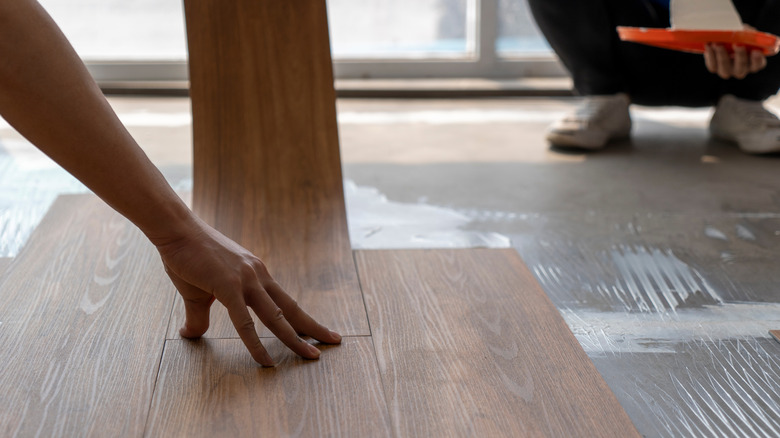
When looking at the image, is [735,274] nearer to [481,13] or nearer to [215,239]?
[215,239]

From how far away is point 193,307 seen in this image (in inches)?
42.9

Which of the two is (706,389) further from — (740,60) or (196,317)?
(740,60)

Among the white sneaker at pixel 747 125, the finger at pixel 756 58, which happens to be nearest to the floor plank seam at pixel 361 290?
the finger at pixel 756 58

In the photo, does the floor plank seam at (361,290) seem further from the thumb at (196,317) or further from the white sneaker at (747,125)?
the white sneaker at (747,125)

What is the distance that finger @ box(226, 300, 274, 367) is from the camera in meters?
0.96

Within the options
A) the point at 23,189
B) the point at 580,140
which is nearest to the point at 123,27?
the point at 23,189

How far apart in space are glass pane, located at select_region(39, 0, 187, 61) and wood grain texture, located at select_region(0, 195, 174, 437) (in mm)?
1931

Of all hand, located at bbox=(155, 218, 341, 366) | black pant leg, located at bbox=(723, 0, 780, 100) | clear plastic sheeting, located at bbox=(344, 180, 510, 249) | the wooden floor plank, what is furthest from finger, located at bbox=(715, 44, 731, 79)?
the wooden floor plank

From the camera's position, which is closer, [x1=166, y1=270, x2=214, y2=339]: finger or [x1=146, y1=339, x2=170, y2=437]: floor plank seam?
[x1=146, y1=339, x2=170, y2=437]: floor plank seam

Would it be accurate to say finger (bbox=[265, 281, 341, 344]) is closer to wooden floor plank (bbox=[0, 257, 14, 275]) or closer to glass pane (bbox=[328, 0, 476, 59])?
wooden floor plank (bbox=[0, 257, 14, 275])

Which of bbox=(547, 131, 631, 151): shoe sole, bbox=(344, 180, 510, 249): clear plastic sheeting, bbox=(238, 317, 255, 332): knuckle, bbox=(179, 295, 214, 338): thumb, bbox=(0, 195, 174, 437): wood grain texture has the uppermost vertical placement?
bbox=(238, 317, 255, 332): knuckle

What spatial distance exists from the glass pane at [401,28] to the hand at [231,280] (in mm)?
2547

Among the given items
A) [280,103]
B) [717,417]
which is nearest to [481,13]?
[280,103]

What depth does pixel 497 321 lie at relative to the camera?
1.22 m
